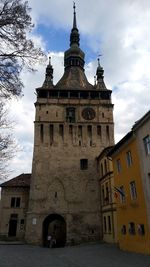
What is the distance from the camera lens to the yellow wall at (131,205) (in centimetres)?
1842

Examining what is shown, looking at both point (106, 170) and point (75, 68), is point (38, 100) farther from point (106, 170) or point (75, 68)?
point (106, 170)

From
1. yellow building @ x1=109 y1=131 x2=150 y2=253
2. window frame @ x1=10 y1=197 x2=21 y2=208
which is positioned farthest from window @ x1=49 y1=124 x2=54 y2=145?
yellow building @ x1=109 y1=131 x2=150 y2=253

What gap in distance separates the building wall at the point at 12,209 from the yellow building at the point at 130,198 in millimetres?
18667

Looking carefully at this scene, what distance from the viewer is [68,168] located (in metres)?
35.8

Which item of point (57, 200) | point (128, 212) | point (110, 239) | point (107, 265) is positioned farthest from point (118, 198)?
point (57, 200)

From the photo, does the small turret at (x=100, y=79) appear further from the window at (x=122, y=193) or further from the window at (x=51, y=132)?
the window at (x=122, y=193)

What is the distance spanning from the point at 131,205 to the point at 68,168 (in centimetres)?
1625

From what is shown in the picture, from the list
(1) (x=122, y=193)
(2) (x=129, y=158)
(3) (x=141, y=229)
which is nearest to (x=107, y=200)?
(1) (x=122, y=193)

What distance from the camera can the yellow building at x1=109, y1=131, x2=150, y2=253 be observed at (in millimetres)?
18578

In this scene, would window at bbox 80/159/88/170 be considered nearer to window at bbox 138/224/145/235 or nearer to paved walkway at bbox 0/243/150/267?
paved walkway at bbox 0/243/150/267

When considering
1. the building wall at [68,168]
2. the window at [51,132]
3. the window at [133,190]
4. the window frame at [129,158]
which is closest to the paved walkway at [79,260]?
the window at [133,190]

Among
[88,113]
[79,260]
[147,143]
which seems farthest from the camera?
[88,113]

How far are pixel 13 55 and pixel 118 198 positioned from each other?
18.1m

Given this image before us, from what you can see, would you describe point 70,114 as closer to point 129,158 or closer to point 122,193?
point 129,158
